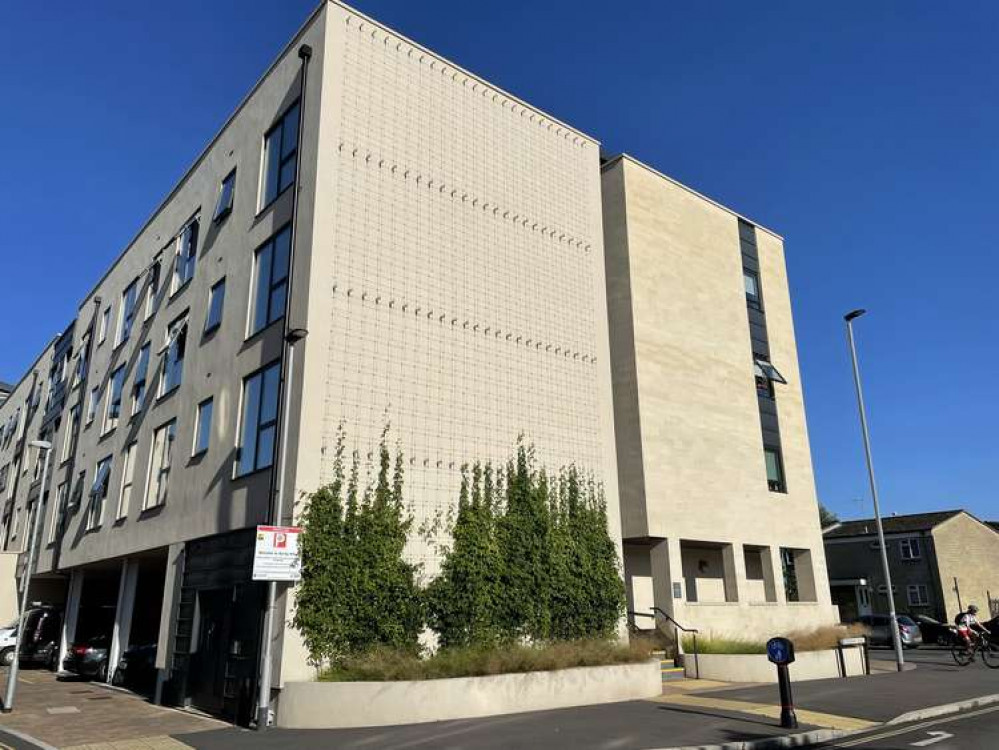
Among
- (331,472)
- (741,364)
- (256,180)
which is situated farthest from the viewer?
(741,364)

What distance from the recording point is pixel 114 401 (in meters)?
28.0

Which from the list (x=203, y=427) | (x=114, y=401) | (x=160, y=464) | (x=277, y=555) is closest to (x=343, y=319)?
(x=277, y=555)

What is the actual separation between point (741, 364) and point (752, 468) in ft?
14.0

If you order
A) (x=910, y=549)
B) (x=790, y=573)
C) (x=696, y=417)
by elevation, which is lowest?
(x=790, y=573)

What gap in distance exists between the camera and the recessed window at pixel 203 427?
19.4 meters

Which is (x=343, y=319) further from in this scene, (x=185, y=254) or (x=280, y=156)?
(x=185, y=254)

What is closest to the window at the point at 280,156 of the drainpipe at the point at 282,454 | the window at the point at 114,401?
the drainpipe at the point at 282,454

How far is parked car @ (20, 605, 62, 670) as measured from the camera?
29500 millimetres

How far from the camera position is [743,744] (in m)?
10.6

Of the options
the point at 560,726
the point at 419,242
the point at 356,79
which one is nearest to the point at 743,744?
the point at 560,726

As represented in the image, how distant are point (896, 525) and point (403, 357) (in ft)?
151

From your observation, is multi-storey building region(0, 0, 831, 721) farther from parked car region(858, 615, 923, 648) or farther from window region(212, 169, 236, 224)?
parked car region(858, 615, 923, 648)

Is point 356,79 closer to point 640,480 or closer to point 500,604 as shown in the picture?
point 500,604

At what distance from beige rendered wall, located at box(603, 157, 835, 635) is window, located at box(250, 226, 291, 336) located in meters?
12.5
